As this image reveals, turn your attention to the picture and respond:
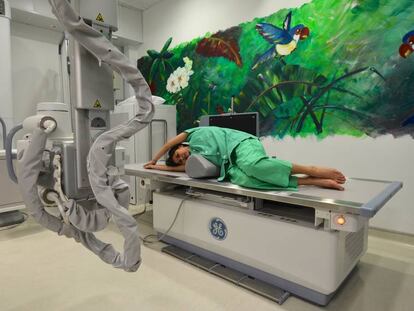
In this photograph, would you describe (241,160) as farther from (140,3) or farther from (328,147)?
(140,3)

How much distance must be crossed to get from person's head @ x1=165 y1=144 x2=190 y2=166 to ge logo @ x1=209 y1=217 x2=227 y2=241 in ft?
2.17

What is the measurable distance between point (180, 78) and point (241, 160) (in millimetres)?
2898

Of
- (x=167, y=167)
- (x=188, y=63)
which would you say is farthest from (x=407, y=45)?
(x=188, y=63)

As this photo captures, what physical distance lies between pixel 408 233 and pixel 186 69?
136 inches

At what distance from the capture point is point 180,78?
447 cm

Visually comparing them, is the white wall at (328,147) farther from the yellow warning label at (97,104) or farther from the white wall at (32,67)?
the yellow warning label at (97,104)

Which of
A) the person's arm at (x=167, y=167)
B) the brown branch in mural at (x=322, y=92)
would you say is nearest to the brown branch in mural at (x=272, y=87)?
the brown branch in mural at (x=322, y=92)

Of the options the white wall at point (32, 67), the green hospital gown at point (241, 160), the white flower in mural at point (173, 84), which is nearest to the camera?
the green hospital gown at point (241, 160)

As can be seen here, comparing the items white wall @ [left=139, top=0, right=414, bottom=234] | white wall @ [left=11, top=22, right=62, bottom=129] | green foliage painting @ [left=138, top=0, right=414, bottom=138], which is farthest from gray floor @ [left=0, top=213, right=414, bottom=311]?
white wall @ [left=11, top=22, right=62, bottom=129]

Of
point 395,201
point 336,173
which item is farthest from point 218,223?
point 395,201

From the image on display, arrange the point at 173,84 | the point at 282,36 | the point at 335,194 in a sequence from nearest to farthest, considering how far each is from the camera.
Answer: the point at 335,194
the point at 282,36
the point at 173,84

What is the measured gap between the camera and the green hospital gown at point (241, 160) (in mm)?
1745

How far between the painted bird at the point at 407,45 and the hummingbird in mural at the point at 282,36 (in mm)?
911

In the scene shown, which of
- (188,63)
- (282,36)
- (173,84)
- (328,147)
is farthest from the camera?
(173,84)
